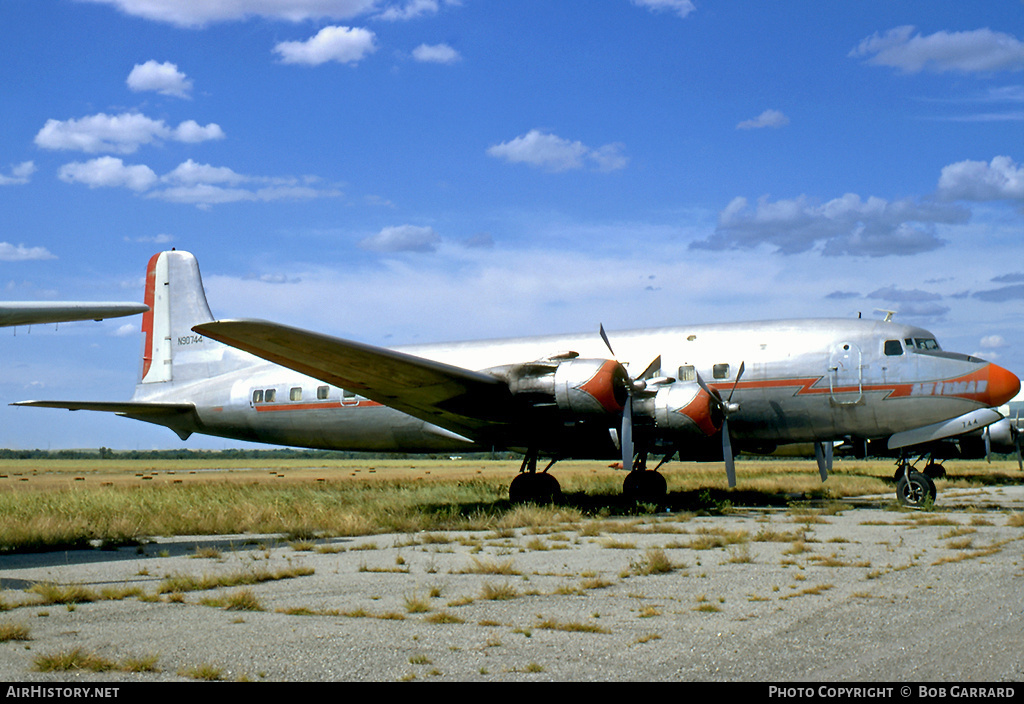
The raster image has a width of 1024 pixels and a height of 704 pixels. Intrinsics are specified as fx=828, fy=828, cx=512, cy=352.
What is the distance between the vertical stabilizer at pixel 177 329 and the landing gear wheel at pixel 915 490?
53.4ft

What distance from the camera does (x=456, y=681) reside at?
4.60 metres

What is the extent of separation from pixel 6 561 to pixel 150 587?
3257 mm

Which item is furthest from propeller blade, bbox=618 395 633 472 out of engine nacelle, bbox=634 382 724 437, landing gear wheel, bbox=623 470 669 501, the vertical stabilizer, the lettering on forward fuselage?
the vertical stabilizer

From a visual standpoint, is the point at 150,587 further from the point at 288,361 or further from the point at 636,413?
the point at 636,413

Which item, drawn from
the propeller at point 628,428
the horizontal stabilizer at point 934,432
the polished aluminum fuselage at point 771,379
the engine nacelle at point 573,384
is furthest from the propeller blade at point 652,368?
the horizontal stabilizer at point 934,432

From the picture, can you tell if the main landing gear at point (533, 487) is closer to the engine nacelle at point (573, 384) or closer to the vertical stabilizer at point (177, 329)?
the engine nacelle at point (573, 384)

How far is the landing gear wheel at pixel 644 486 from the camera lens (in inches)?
663

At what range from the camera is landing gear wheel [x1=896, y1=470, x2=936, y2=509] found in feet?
52.6

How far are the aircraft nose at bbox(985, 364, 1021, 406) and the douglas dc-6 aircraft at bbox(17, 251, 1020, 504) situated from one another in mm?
26

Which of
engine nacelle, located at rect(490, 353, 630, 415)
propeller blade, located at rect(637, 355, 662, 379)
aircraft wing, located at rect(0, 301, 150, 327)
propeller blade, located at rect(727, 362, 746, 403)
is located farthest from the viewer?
propeller blade, located at rect(637, 355, 662, 379)

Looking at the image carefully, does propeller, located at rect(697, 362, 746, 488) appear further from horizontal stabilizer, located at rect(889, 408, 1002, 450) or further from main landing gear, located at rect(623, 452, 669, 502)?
horizontal stabilizer, located at rect(889, 408, 1002, 450)

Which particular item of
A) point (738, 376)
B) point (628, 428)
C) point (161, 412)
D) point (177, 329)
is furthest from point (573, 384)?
point (177, 329)

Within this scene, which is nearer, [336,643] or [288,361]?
[336,643]
